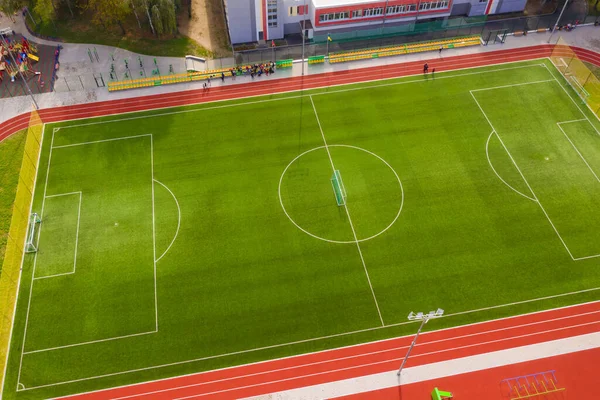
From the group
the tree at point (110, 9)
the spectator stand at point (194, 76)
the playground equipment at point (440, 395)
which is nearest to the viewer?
the playground equipment at point (440, 395)

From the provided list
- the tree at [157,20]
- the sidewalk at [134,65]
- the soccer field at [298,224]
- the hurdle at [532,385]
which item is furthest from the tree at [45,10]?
the hurdle at [532,385]

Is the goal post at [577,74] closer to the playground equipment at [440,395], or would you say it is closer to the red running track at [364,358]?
the red running track at [364,358]

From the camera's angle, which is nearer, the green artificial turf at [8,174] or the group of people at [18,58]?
the green artificial turf at [8,174]

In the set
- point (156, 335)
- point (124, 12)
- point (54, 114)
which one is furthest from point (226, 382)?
point (124, 12)

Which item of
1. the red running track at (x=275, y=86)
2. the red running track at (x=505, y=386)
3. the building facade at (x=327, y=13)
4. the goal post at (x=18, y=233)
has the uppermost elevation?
the building facade at (x=327, y=13)

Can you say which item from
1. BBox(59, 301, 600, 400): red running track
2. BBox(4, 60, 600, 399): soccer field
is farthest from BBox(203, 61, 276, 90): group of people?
BBox(59, 301, 600, 400): red running track

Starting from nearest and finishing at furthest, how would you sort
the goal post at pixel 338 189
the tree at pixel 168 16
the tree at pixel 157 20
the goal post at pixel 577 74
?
the goal post at pixel 338 189 < the goal post at pixel 577 74 < the tree at pixel 157 20 < the tree at pixel 168 16

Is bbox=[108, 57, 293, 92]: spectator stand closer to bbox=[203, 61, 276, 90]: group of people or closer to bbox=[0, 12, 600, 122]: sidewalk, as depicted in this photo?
bbox=[203, 61, 276, 90]: group of people

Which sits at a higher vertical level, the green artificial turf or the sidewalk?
the sidewalk

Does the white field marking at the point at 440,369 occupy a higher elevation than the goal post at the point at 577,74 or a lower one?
lower
